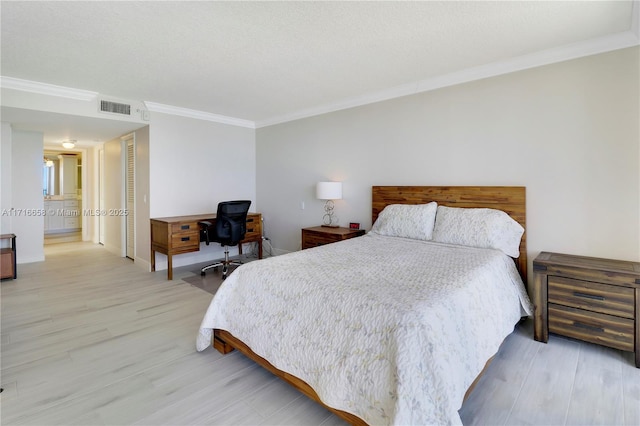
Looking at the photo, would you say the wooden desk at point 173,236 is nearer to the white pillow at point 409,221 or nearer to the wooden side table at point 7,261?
the wooden side table at point 7,261

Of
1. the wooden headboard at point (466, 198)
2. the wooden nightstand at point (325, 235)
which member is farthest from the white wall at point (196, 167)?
the wooden headboard at point (466, 198)

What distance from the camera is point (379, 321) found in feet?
4.93

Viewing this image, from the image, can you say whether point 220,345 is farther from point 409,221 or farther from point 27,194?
point 27,194

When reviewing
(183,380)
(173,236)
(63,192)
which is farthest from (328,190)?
(63,192)

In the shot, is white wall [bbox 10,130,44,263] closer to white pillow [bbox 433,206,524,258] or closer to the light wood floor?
the light wood floor

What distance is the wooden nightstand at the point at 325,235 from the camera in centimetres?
392

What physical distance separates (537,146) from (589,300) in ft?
4.57

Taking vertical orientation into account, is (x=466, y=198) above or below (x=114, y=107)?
below

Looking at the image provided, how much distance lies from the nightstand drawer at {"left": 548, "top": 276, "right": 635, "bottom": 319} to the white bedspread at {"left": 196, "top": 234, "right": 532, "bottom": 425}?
0.88 feet

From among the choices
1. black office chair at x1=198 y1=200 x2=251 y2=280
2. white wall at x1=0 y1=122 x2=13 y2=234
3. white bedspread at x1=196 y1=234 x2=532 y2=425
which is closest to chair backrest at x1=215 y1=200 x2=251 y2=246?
black office chair at x1=198 y1=200 x2=251 y2=280

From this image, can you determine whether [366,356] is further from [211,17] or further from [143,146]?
[143,146]

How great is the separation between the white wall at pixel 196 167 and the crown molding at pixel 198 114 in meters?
0.07

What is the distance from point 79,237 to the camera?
7.91 metres

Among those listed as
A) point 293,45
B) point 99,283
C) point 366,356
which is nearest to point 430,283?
point 366,356
